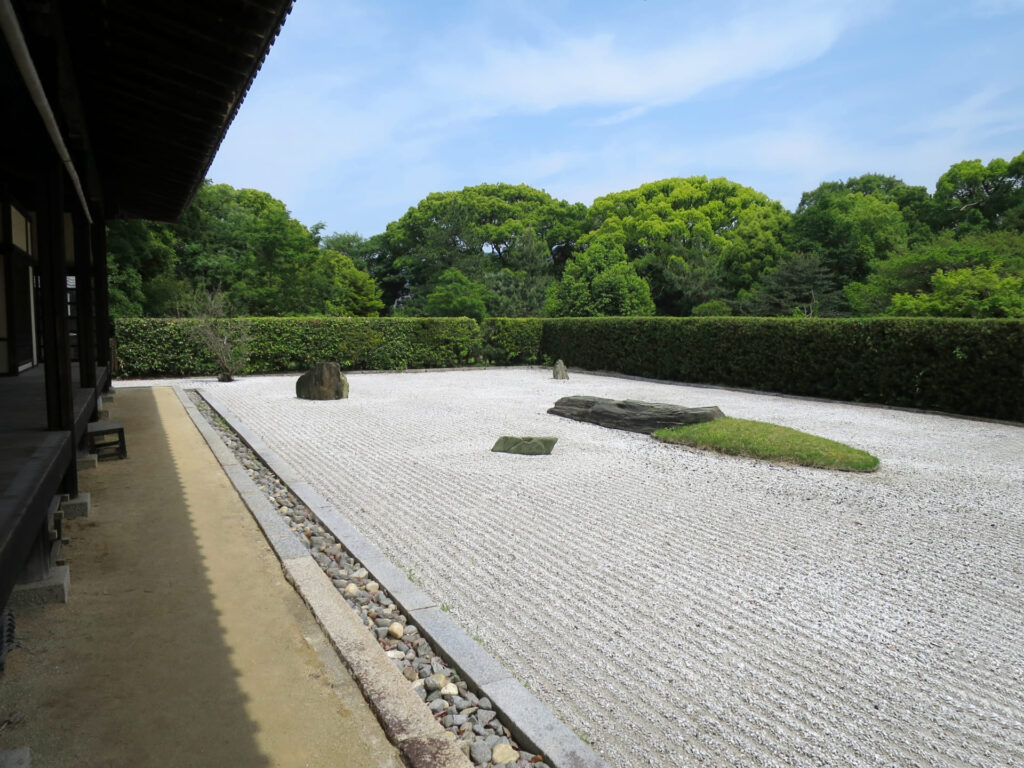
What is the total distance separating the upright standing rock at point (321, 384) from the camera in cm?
1184

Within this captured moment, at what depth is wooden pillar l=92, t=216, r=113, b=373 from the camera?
804 centimetres

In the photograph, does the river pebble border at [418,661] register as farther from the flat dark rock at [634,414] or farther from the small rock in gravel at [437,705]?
the flat dark rock at [634,414]

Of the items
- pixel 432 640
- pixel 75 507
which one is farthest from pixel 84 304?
pixel 432 640

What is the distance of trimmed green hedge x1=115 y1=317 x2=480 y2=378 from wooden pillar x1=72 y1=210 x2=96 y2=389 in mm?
9759

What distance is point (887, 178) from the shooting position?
40.0 metres

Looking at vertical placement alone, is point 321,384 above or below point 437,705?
above

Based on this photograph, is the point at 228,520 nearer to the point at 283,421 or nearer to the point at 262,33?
the point at 262,33

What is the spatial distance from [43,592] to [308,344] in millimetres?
15282

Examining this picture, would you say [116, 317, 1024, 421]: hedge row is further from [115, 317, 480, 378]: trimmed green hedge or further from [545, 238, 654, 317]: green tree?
[545, 238, 654, 317]: green tree

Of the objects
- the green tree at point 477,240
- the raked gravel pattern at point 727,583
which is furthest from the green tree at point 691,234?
the raked gravel pattern at point 727,583

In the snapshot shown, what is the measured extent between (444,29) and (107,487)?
1369cm

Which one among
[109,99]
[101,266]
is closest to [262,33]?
[109,99]

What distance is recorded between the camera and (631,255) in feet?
126

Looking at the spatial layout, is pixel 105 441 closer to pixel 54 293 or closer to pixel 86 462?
pixel 86 462
